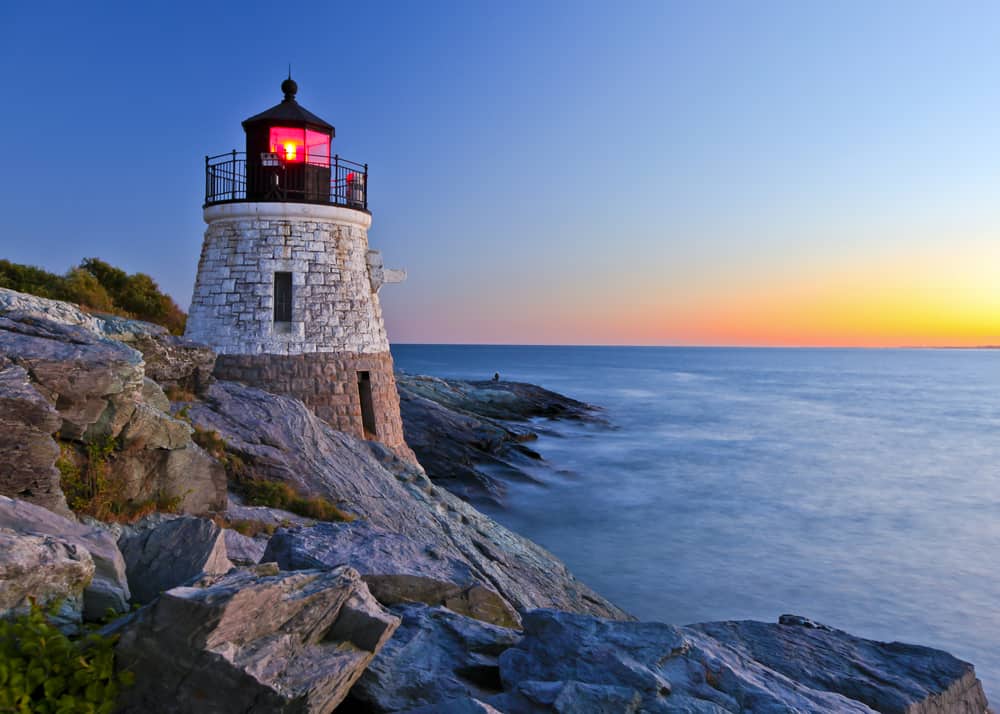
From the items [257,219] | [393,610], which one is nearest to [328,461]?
[257,219]

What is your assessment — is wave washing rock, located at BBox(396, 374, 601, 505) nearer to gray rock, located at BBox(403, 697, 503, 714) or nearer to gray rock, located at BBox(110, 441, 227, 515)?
gray rock, located at BBox(110, 441, 227, 515)

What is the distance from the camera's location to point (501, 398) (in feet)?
143

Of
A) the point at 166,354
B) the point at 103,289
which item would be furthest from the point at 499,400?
the point at 166,354

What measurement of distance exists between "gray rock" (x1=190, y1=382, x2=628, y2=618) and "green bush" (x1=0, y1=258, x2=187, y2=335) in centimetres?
817

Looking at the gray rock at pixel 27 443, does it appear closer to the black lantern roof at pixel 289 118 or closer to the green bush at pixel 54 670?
the green bush at pixel 54 670

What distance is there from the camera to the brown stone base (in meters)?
Result: 14.0

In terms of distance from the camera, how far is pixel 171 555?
4.62 metres

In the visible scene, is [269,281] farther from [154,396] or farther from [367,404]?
[154,396]

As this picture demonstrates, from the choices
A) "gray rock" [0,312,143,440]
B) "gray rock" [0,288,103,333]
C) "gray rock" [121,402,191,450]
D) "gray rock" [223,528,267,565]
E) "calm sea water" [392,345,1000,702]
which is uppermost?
"gray rock" [0,288,103,333]

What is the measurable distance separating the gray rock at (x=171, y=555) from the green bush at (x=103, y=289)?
14435 mm

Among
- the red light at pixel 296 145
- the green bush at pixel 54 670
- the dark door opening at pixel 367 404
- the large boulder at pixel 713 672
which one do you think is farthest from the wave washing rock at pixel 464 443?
the green bush at pixel 54 670

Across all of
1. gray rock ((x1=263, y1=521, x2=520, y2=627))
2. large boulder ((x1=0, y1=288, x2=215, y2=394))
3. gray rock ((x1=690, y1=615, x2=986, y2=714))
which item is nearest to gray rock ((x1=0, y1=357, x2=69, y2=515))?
gray rock ((x1=263, y1=521, x2=520, y2=627))

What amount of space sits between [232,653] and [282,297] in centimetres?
1156

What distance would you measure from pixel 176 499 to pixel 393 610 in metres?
3.31
